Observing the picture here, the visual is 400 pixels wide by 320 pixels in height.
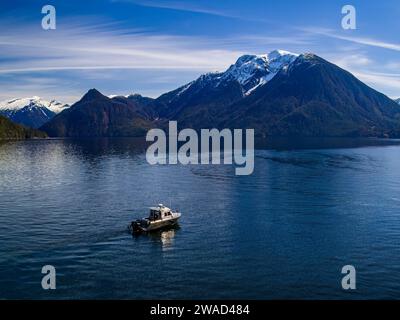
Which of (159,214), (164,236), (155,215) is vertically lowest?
(164,236)

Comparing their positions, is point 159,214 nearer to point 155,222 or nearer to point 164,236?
point 155,222

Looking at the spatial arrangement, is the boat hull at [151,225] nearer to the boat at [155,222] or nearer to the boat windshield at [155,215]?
the boat at [155,222]

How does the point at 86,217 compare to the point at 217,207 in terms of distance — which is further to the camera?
the point at 217,207

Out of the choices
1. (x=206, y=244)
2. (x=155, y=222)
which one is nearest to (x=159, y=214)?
(x=155, y=222)

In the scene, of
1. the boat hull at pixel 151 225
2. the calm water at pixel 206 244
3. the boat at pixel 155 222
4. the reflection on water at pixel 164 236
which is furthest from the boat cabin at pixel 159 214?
the calm water at pixel 206 244

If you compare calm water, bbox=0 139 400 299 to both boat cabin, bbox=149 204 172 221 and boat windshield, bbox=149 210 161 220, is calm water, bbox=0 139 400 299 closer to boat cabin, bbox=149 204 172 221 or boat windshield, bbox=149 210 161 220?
boat cabin, bbox=149 204 172 221

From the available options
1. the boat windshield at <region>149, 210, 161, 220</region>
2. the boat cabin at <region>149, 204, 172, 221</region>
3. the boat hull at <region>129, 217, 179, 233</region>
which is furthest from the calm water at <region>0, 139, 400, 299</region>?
the boat windshield at <region>149, 210, 161, 220</region>

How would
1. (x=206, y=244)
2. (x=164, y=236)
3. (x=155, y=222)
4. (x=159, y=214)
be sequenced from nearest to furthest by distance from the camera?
(x=206, y=244) < (x=164, y=236) < (x=155, y=222) < (x=159, y=214)

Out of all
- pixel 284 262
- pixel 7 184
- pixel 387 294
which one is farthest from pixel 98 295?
pixel 7 184
